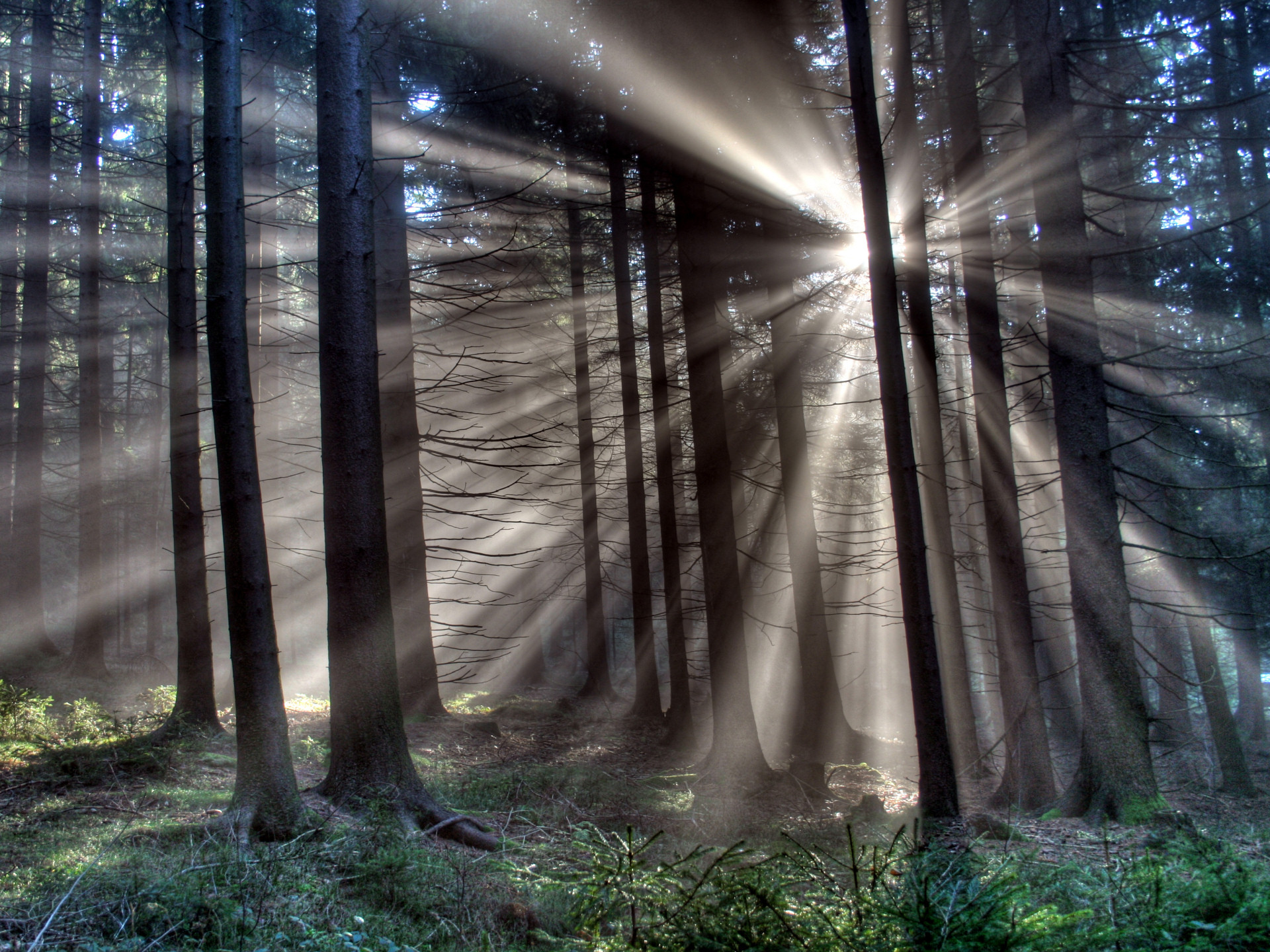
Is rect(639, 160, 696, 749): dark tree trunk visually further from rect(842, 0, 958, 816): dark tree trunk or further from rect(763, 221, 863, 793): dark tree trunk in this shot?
rect(842, 0, 958, 816): dark tree trunk

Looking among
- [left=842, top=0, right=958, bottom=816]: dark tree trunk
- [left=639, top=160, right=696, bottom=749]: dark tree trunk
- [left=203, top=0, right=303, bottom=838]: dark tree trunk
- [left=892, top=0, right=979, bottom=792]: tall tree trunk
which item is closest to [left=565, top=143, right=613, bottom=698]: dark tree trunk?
[left=639, top=160, right=696, bottom=749]: dark tree trunk

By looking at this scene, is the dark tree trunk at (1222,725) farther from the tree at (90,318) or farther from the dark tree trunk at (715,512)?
the tree at (90,318)

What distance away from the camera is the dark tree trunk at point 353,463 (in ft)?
18.5

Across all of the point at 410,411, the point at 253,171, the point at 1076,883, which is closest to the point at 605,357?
the point at 410,411

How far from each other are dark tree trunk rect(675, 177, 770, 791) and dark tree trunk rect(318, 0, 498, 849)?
12.1ft

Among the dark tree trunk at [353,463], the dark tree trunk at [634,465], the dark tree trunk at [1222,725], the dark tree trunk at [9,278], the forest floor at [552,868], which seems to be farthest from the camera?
the dark tree trunk at [9,278]

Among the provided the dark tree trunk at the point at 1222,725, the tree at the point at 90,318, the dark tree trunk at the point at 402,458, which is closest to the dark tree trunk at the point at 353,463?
the dark tree trunk at the point at 402,458

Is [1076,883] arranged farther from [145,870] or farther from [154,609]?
[154,609]

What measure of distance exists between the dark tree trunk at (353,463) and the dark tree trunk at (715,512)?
3.68m

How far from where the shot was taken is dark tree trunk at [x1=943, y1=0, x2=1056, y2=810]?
29.4 feet

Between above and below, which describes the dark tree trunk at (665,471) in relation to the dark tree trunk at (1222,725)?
above

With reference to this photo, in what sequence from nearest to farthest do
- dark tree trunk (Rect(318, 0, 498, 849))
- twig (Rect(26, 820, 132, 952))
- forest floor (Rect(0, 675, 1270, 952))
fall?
forest floor (Rect(0, 675, 1270, 952)) → twig (Rect(26, 820, 132, 952)) → dark tree trunk (Rect(318, 0, 498, 849))

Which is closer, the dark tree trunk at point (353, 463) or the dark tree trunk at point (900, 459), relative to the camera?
the dark tree trunk at point (353, 463)

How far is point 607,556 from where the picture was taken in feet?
81.7
